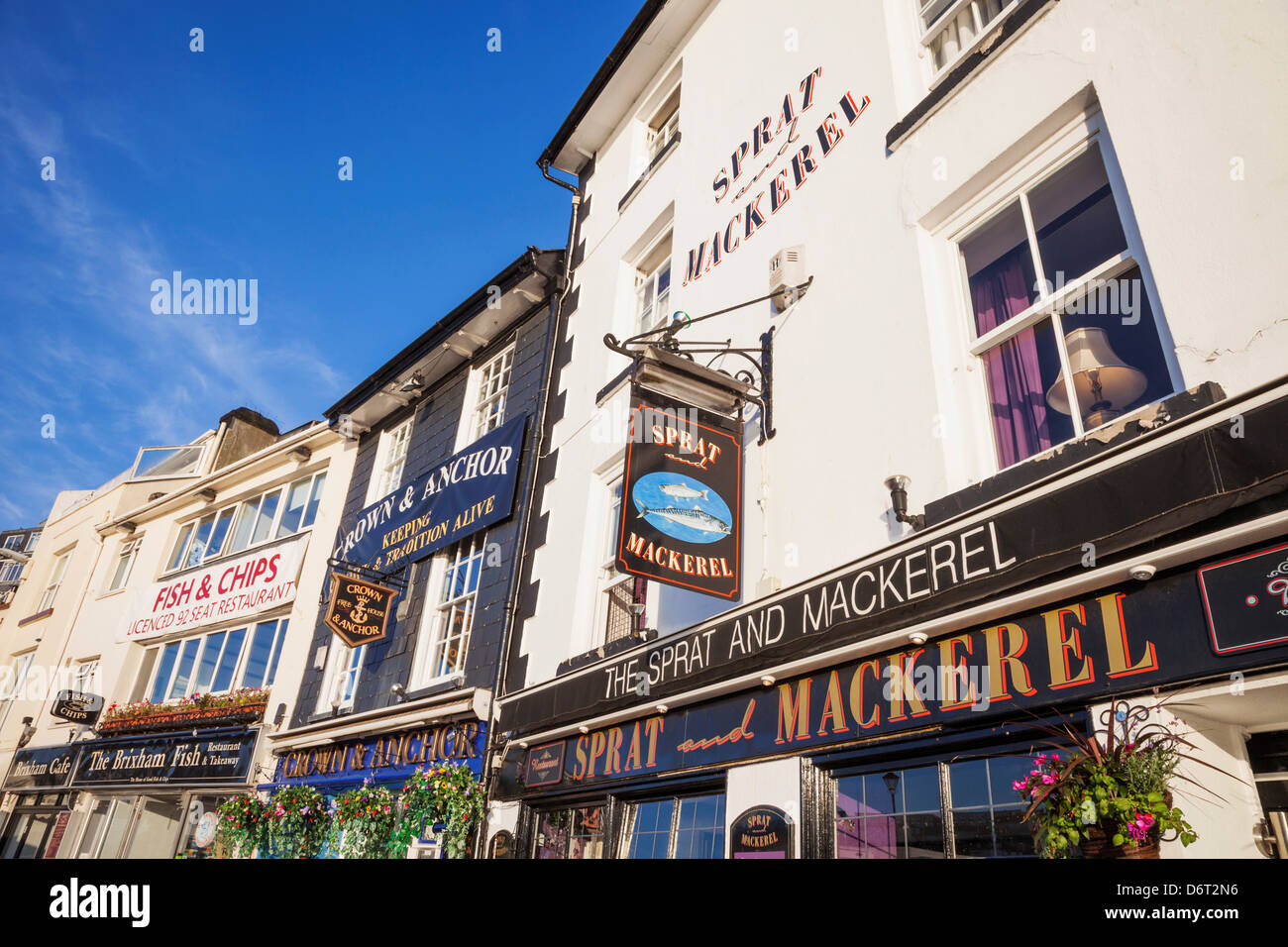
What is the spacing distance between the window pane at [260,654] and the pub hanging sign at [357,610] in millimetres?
4443

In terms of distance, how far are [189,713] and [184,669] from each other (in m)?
2.14

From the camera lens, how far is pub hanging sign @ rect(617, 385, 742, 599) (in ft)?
18.5

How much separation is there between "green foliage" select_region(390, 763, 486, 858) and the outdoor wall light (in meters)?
5.76

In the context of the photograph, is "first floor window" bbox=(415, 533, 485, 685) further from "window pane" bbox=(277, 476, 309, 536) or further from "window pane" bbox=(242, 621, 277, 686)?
"window pane" bbox=(277, 476, 309, 536)

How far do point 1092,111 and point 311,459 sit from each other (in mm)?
15629

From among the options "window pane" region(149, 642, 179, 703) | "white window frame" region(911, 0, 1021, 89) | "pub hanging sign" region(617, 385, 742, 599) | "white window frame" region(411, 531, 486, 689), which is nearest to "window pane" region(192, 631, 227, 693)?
Result: "window pane" region(149, 642, 179, 703)

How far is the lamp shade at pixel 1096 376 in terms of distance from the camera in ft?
14.5

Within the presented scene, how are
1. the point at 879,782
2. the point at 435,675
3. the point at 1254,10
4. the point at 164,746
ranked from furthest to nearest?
the point at 164,746 → the point at 435,675 → the point at 879,782 → the point at 1254,10

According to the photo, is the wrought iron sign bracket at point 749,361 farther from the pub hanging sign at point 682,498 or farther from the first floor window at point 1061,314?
the first floor window at point 1061,314

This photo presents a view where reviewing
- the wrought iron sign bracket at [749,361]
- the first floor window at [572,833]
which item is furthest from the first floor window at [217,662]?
the wrought iron sign bracket at [749,361]

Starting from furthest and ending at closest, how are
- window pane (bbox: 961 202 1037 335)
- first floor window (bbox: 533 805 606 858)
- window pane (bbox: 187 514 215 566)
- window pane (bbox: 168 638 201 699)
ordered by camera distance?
window pane (bbox: 187 514 215 566)
window pane (bbox: 168 638 201 699)
first floor window (bbox: 533 805 606 858)
window pane (bbox: 961 202 1037 335)

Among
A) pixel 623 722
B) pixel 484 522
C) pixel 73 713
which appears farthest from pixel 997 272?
pixel 73 713
